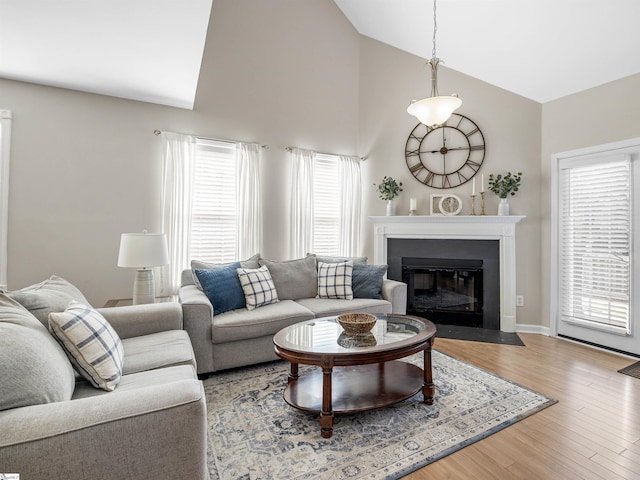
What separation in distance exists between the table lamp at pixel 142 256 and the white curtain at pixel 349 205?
98.1 inches

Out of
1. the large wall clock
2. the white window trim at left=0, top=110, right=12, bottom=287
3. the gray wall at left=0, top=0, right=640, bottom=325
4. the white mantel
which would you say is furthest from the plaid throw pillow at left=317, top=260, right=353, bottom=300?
the white window trim at left=0, top=110, right=12, bottom=287

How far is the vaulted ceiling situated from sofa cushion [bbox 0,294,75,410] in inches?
71.6

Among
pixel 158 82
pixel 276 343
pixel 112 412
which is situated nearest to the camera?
pixel 112 412

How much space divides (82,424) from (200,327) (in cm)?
160

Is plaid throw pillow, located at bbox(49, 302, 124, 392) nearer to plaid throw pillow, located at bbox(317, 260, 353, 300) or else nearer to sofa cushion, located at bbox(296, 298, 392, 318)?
sofa cushion, located at bbox(296, 298, 392, 318)

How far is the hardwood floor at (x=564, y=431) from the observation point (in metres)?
1.65

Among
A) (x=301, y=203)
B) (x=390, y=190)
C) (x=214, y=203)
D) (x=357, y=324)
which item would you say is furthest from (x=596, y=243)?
(x=214, y=203)

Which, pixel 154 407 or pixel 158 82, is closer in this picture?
pixel 154 407

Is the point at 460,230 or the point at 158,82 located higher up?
the point at 158,82

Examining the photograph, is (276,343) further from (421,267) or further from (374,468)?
(421,267)

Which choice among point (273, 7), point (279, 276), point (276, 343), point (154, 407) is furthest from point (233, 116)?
point (154, 407)

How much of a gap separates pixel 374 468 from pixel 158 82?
3.49 metres

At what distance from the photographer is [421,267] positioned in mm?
4336

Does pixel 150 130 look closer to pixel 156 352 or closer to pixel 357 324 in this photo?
pixel 156 352
